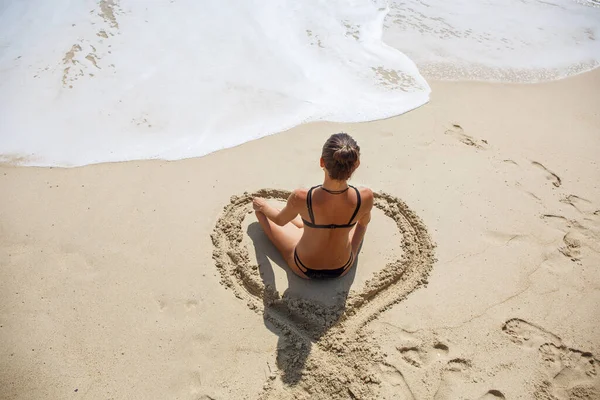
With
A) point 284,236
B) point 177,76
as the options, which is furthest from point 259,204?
point 177,76

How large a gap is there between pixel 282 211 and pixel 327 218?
37 centimetres

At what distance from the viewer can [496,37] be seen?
690 cm

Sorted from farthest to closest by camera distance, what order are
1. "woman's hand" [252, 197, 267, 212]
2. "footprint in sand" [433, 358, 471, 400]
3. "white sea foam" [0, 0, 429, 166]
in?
"white sea foam" [0, 0, 429, 166]
"woman's hand" [252, 197, 267, 212]
"footprint in sand" [433, 358, 471, 400]

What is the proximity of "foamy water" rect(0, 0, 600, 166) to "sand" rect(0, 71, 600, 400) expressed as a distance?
47 centimetres

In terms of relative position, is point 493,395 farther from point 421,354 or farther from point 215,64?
point 215,64

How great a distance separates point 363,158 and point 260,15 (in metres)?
3.60

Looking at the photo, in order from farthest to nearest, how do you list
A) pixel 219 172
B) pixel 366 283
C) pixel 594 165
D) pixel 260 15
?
pixel 260 15
pixel 594 165
pixel 219 172
pixel 366 283

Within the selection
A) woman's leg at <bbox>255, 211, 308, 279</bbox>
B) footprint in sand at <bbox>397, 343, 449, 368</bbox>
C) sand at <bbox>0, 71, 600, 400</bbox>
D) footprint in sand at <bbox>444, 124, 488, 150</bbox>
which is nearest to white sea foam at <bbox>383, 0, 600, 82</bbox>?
footprint in sand at <bbox>444, 124, 488, 150</bbox>

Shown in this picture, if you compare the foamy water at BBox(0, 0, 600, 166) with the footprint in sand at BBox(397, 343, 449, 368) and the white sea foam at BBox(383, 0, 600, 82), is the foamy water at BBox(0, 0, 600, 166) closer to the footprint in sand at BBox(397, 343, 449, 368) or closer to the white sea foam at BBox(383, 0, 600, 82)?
the white sea foam at BBox(383, 0, 600, 82)

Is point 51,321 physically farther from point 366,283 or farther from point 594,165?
point 594,165

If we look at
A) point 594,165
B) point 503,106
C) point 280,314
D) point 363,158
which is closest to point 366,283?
point 280,314

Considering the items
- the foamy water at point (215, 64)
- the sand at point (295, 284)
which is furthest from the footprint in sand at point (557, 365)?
the foamy water at point (215, 64)

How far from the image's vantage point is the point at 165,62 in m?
5.32

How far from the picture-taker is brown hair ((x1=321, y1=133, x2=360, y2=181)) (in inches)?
95.1
